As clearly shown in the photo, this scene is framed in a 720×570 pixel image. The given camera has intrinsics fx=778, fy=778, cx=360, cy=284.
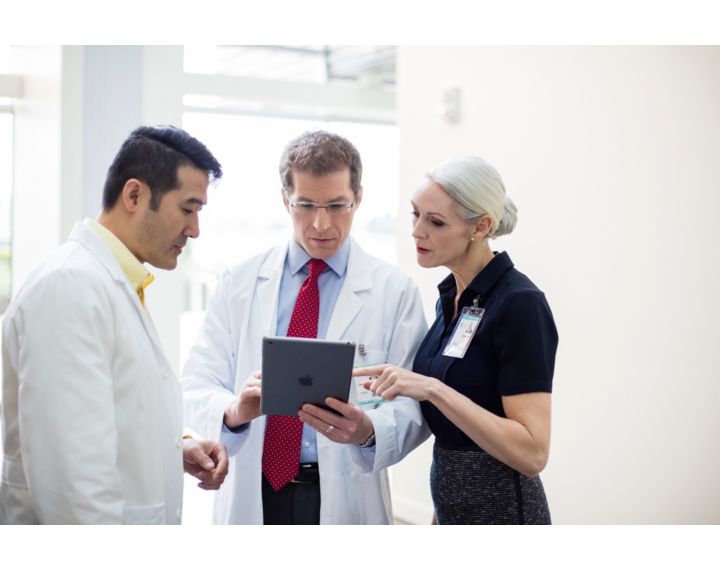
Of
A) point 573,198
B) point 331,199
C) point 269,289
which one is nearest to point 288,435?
point 269,289

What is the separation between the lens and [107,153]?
5.07m

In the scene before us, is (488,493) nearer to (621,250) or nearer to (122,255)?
(122,255)

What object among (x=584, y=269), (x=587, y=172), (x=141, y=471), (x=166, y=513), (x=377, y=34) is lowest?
(x=166, y=513)

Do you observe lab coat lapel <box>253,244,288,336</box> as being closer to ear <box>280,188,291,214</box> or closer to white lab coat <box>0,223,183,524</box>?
ear <box>280,188,291,214</box>

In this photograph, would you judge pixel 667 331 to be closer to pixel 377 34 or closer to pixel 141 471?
pixel 377 34

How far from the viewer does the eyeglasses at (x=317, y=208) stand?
2.13 metres

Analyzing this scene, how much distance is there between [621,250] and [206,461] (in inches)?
89.8

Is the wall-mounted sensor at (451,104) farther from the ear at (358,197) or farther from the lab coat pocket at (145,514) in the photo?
the lab coat pocket at (145,514)

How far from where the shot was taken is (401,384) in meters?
1.84

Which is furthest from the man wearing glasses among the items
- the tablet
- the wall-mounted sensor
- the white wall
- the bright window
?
the bright window

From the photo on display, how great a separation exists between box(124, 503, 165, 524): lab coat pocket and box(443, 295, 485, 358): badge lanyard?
2.58 feet

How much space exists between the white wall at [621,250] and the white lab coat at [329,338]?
1.53 metres

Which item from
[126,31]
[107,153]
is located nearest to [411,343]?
[126,31]

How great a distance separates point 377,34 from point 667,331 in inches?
69.2
